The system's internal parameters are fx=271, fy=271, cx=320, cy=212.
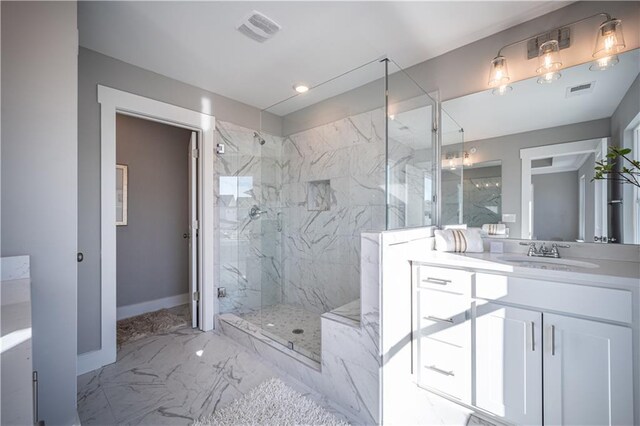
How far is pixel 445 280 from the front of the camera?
5.13 ft

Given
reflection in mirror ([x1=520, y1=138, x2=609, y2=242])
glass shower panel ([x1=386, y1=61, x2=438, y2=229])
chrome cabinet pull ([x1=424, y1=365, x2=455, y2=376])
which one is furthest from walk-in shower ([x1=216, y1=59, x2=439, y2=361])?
chrome cabinet pull ([x1=424, y1=365, x2=455, y2=376])

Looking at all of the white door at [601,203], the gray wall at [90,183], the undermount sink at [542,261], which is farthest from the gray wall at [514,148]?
the gray wall at [90,183]

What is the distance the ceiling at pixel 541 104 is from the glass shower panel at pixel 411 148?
0.16 meters

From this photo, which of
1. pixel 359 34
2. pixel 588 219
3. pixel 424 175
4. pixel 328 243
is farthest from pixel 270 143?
pixel 588 219

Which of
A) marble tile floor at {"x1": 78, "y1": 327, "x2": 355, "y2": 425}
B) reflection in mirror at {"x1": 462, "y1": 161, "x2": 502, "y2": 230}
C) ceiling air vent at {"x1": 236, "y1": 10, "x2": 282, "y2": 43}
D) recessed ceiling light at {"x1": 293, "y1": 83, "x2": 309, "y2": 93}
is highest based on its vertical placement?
recessed ceiling light at {"x1": 293, "y1": 83, "x2": 309, "y2": 93}

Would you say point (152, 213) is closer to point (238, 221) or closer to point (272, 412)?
point (238, 221)

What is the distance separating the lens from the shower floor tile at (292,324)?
2.13 meters

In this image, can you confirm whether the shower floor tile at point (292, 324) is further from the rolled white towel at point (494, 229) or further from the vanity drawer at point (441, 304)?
the rolled white towel at point (494, 229)

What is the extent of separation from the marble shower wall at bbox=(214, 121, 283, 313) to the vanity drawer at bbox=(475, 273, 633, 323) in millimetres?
2235

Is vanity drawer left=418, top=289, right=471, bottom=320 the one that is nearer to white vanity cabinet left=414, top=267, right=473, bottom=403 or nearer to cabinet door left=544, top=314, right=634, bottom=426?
white vanity cabinet left=414, top=267, right=473, bottom=403

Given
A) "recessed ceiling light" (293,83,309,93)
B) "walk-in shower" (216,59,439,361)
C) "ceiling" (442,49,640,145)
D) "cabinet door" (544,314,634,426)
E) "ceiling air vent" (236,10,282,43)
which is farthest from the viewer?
"recessed ceiling light" (293,83,309,93)

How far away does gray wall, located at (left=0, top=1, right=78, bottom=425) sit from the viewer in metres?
1.24

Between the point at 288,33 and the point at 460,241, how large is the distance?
1.94 meters

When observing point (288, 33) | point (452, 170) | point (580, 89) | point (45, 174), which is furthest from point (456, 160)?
point (45, 174)
